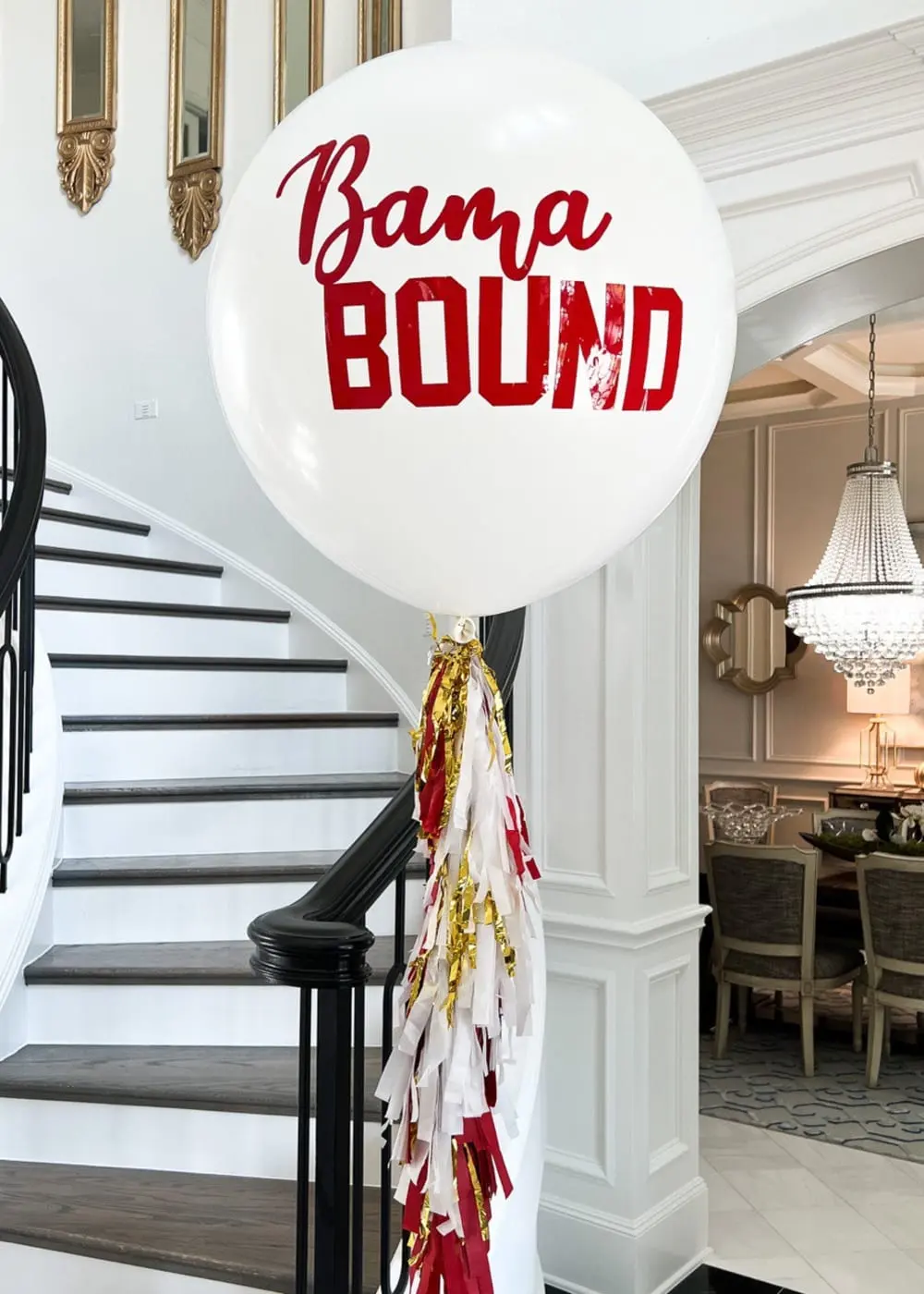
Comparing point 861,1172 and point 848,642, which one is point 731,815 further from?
point 861,1172

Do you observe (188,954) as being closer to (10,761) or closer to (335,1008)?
(10,761)

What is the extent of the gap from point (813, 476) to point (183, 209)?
167 inches

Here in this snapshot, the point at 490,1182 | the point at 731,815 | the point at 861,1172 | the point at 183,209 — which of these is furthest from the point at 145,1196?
the point at 731,815

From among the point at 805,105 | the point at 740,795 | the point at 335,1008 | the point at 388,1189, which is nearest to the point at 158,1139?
the point at 388,1189

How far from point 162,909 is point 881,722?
5.03 meters

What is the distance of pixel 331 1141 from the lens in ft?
5.44

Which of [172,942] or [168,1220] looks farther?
[172,942]

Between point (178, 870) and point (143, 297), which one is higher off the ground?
point (143, 297)

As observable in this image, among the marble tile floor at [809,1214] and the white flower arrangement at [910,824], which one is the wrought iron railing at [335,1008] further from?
the white flower arrangement at [910,824]

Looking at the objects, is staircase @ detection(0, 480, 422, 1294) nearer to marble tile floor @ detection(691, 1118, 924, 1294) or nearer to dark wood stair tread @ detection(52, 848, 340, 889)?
dark wood stair tread @ detection(52, 848, 340, 889)

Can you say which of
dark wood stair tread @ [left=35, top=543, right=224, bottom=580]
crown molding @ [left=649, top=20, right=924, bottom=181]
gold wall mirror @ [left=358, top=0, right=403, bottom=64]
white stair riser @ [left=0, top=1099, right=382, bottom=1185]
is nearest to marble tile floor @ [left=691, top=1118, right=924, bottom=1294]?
white stair riser @ [left=0, top=1099, right=382, bottom=1185]

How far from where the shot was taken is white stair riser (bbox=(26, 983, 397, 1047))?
8.50 ft

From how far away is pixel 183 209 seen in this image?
14.4 ft

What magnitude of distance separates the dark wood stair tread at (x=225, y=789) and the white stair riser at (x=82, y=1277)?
1081mm
